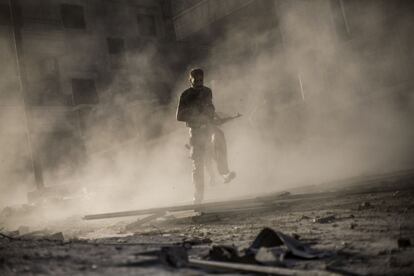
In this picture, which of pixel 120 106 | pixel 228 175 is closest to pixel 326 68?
pixel 228 175

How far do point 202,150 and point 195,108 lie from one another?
0.75 m

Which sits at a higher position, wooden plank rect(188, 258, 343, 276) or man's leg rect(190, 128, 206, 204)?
man's leg rect(190, 128, 206, 204)

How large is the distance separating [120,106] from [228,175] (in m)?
16.0

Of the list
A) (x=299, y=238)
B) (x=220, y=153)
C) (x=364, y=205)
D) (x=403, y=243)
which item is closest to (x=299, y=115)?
(x=220, y=153)

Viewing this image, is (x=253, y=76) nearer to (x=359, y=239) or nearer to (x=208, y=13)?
(x=208, y=13)

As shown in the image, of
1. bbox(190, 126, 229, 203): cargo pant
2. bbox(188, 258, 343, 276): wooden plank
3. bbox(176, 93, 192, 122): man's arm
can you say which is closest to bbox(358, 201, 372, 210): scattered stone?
bbox(188, 258, 343, 276): wooden plank

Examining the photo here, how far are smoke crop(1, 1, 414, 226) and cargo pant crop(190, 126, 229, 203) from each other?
1498 mm

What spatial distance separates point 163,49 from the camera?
79.9ft

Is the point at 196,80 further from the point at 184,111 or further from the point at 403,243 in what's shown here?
the point at 403,243

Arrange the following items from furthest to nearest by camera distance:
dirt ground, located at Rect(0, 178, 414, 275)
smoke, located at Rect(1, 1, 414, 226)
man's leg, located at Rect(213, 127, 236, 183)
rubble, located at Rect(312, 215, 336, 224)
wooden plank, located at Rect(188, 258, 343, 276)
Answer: smoke, located at Rect(1, 1, 414, 226), man's leg, located at Rect(213, 127, 236, 183), rubble, located at Rect(312, 215, 336, 224), dirt ground, located at Rect(0, 178, 414, 275), wooden plank, located at Rect(188, 258, 343, 276)

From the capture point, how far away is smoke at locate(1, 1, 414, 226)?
898 centimetres

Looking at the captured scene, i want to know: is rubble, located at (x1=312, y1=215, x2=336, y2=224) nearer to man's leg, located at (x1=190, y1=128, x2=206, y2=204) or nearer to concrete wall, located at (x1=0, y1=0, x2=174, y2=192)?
man's leg, located at (x1=190, y1=128, x2=206, y2=204)

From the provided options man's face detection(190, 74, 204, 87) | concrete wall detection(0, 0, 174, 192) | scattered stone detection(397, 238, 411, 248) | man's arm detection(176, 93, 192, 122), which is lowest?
scattered stone detection(397, 238, 411, 248)

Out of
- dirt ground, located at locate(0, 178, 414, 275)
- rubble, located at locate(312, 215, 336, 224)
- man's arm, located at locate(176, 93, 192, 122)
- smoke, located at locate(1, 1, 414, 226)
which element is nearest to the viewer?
dirt ground, located at locate(0, 178, 414, 275)
